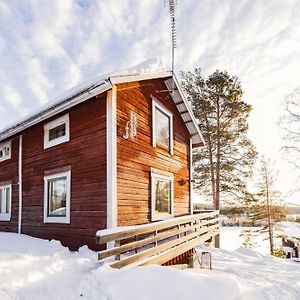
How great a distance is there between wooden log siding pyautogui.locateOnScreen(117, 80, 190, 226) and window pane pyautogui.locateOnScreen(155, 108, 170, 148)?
324mm

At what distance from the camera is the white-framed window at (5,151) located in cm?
1080

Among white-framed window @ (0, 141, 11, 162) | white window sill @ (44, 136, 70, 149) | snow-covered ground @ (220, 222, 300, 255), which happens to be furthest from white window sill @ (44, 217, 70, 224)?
snow-covered ground @ (220, 222, 300, 255)

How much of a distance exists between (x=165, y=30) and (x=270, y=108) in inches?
353

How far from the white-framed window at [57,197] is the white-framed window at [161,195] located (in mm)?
2498

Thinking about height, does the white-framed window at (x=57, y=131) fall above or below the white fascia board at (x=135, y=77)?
below

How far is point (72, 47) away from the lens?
10852 mm

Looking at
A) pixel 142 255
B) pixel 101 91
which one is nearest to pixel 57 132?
pixel 101 91

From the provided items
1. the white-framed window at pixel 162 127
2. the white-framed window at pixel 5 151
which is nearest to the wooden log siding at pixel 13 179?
the white-framed window at pixel 5 151

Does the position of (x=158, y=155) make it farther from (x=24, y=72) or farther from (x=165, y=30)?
(x=24, y=72)

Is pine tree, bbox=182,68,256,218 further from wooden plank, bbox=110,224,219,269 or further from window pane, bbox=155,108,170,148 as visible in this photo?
wooden plank, bbox=110,224,219,269

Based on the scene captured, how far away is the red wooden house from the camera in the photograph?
725 cm

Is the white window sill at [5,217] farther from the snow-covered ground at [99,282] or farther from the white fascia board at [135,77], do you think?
the white fascia board at [135,77]

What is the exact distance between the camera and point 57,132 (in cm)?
877

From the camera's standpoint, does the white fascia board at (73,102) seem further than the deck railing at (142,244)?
Yes
